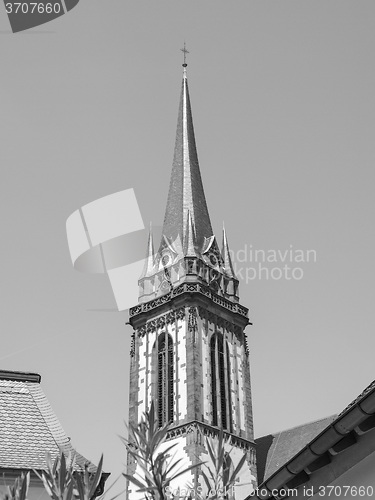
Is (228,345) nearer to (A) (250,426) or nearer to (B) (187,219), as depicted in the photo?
(A) (250,426)

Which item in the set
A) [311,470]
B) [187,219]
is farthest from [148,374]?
[311,470]

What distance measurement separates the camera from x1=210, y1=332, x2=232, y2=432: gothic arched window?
146 feet

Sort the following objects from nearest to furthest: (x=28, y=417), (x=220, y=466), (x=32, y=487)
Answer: (x=220, y=466)
(x=32, y=487)
(x=28, y=417)

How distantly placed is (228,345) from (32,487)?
34.1 meters

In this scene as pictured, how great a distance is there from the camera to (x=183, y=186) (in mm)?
54781

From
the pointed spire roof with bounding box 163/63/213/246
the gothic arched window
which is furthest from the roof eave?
the pointed spire roof with bounding box 163/63/213/246

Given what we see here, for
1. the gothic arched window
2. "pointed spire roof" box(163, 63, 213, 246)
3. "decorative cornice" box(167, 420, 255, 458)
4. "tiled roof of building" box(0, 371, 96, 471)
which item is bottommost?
"tiled roof of building" box(0, 371, 96, 471)

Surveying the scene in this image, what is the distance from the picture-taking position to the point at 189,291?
47000 mm

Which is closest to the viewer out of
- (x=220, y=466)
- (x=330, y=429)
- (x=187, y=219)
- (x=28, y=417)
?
(x=220, y=466)

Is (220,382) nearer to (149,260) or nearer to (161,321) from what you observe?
(161,321)

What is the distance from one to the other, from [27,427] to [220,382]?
101 ft

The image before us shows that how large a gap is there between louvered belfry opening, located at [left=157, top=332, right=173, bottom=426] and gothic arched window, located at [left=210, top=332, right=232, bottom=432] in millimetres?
2419

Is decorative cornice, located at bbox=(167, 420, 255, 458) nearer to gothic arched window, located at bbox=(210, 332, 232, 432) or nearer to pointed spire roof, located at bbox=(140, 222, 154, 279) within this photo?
gothic arched window, located at bbox=(210, 332, 232, 432)

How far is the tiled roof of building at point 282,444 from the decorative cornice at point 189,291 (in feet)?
25.5
